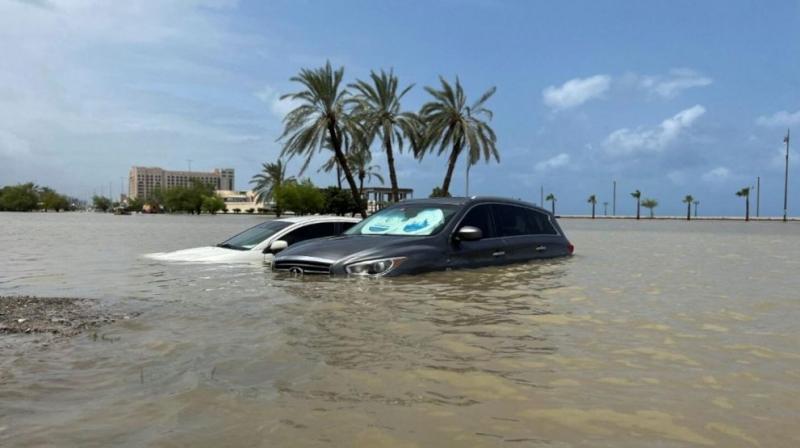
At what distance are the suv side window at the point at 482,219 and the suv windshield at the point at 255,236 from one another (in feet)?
11.1

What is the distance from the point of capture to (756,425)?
3.08 meters

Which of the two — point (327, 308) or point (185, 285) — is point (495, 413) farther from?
point (185, 285)

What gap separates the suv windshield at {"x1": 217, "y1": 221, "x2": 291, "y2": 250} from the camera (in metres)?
11.1

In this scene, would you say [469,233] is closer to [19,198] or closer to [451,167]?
[451,167]

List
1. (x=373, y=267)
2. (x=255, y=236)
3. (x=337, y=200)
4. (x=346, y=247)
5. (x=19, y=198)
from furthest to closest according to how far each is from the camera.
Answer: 1. (x=19, y=198)
2. (x=337, y=200)
3. (x=255, y=236)
4. (x=346, y=247)
5. (x=373, y=267)

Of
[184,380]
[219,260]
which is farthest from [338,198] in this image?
[184,380]

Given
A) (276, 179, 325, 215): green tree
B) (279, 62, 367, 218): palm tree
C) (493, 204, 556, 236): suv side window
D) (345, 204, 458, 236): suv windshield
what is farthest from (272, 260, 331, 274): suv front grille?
(276, 179, 325, 215): green tree

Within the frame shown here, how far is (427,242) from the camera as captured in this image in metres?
8.69

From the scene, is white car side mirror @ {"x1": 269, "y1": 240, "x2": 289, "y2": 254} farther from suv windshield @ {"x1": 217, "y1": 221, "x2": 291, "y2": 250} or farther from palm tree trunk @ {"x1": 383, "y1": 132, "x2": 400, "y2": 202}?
palm tree trunk @ {"x1": 383, "y1": 132, "x2": 400, "y2": 202}

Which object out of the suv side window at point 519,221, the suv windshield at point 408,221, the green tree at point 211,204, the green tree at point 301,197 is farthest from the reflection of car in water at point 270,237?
the green tree at point 211,204

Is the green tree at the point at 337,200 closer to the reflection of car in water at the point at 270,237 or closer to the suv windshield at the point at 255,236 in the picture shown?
the suv windshield at the point at 255,236

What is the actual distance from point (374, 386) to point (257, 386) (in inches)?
26.5

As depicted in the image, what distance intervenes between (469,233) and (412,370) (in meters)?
4.86

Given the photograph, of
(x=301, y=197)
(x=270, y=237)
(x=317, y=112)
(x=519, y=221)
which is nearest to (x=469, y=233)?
(x=519, y=221)
